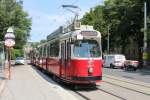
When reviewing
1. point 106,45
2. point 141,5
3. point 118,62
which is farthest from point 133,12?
point 106,45

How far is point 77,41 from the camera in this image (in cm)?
2180

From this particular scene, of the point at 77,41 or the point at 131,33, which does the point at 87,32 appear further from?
the point at 131,33

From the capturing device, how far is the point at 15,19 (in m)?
61.2

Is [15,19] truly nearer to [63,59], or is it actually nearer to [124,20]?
[124,20]

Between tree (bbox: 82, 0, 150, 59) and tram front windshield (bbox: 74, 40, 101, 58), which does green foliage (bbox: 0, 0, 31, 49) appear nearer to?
tree (bbox: 82, 0, 150, 59)

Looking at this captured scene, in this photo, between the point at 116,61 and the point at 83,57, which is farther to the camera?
the point at 116,61

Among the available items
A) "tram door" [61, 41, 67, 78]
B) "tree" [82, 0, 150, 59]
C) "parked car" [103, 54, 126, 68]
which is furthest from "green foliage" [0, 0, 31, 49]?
"tram door" [61, 41, 67, 78]

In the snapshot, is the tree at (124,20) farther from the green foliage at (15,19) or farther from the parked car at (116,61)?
the green foliage at (15,19)

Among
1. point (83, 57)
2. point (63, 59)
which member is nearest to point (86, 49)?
point (83, 57)

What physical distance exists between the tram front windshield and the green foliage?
36.5 m

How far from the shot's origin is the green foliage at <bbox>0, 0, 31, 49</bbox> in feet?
192

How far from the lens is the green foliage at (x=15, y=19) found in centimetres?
5840

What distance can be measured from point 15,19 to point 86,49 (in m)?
40.7

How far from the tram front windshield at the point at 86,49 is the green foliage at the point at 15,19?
36.5m
